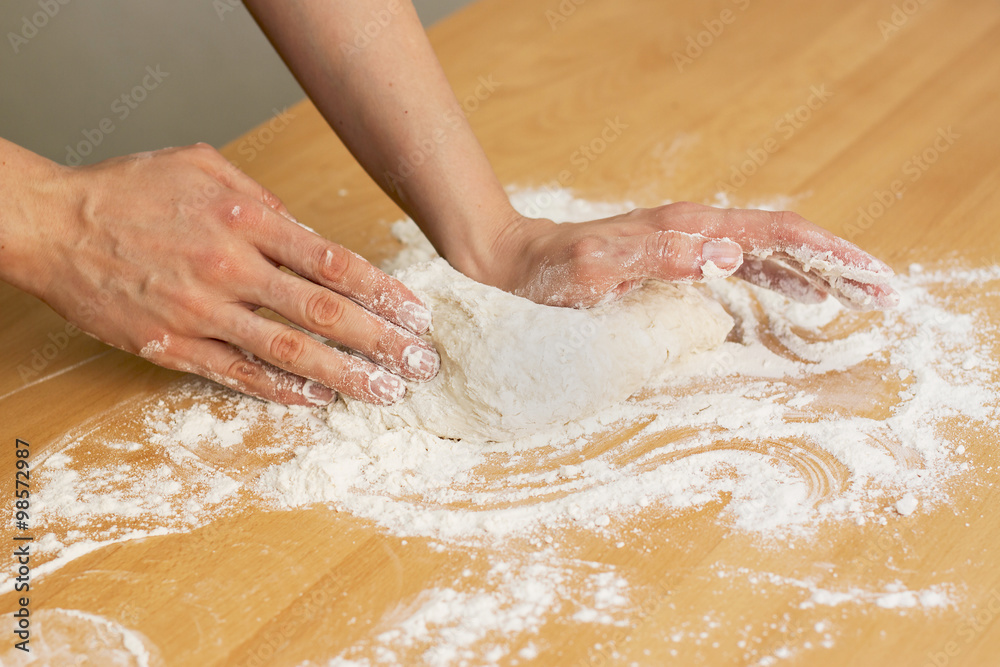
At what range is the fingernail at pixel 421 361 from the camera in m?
1.29

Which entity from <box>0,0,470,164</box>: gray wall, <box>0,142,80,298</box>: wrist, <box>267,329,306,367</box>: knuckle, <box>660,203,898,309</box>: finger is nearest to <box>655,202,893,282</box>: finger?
<box>660,203,898,309</box>: finger

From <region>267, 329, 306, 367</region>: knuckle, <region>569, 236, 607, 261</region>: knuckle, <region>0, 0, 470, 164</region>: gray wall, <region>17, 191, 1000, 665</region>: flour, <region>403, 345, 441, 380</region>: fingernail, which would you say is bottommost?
<region>17, 191, 1000, 665</region>: flour

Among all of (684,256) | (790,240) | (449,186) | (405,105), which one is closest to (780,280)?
(790,240)

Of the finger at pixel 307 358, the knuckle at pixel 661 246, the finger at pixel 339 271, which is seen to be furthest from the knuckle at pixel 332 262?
the knuckle at pixel 661 246

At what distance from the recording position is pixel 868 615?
0.97 m

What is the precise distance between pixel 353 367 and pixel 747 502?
2.00 ft

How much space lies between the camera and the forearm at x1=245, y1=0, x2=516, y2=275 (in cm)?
143

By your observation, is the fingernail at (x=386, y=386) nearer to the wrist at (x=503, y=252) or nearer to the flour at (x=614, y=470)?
the flour at (x=614, y=470)

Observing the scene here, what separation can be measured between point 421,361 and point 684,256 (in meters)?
0.43

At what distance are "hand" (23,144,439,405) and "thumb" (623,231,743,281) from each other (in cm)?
35

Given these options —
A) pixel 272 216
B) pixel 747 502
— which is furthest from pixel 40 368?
pixel 747 502

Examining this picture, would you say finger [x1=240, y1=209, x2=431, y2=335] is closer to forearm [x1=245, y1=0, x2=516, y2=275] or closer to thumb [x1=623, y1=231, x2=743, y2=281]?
forearm [x1=245, y1=0, x2=516, y2=275]

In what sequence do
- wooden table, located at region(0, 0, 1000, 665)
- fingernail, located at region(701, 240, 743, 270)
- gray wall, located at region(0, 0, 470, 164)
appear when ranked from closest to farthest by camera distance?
wooden table, located at region(0, 0, 1000, 665) < fingernail, located at region(701, 240, 743, 270) < gray wall, located at region(0, 0, 470, 164)

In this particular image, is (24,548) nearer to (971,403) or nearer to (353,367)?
(353,367)
